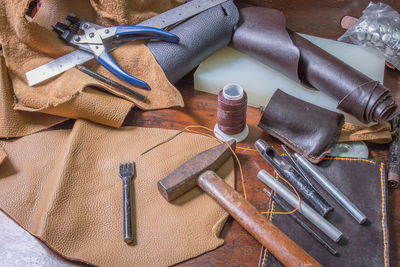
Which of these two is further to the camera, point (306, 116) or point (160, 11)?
point (160, 11)

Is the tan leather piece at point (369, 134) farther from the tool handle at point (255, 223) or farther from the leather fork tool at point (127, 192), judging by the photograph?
the leather fork tool at point (127, 192)

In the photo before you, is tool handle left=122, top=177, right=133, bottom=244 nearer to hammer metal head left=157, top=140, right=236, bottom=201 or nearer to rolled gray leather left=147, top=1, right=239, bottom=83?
hammer metal head left=157, top=140, right=236, bottom=201

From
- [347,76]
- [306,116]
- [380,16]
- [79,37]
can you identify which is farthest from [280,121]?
[79,37]

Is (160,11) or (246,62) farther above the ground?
(160,11)

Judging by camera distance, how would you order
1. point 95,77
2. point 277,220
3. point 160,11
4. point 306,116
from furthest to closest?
point 160,11 → point 95,77 → point 306,116 → point 277,220

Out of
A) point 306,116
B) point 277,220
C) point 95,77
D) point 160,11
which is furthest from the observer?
point 160,11

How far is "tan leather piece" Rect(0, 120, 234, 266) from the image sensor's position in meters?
0.84

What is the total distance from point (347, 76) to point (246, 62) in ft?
1.05

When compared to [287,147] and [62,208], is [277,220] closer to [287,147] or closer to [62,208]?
[287,147]

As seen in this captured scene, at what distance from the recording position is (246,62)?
117cm

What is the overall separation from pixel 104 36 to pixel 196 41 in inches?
11.2

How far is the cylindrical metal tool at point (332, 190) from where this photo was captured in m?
0.84

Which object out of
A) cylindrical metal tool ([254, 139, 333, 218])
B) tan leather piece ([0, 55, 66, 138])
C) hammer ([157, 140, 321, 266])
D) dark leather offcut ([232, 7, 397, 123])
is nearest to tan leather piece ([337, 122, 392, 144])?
dark leather offcut ([232, 7, 397, 123])

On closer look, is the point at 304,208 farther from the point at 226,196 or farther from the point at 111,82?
the point at 111,82
